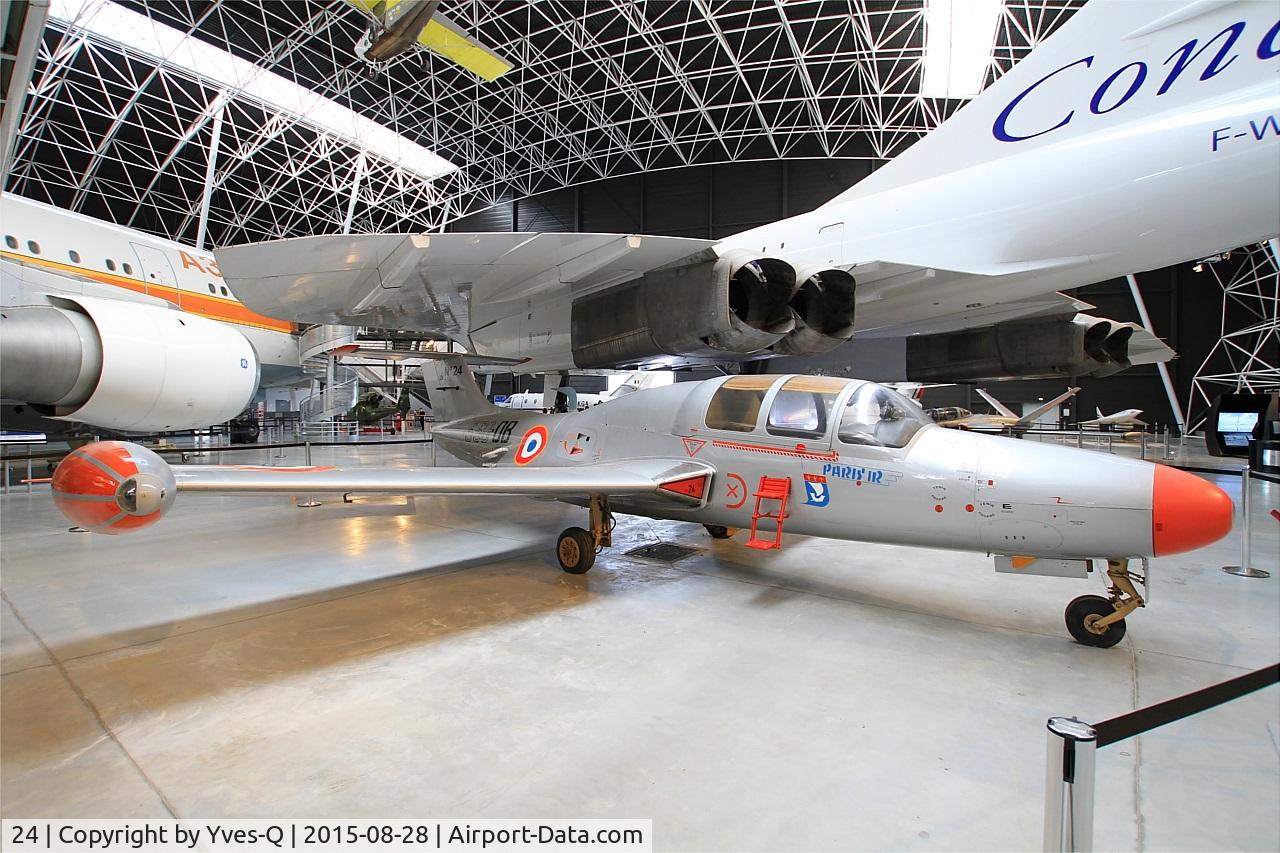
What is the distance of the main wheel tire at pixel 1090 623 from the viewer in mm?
3725

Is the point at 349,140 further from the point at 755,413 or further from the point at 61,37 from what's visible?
the point at 755,413

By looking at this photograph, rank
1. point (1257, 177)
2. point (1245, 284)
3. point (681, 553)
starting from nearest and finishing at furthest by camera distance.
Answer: point (1257, 177)
point (681, 553)
point (1245, 284)

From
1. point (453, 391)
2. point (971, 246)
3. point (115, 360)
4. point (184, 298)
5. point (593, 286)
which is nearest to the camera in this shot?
point (115, 360)

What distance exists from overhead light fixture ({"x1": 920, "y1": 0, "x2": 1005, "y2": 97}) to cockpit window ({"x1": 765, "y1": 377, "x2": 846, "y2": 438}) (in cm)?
1647

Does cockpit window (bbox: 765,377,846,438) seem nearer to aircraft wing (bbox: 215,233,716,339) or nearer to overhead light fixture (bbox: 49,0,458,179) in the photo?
aircraft wing (bbox: 215,233,716,339)

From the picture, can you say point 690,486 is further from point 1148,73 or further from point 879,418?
point 1148,73

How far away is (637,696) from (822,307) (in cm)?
403

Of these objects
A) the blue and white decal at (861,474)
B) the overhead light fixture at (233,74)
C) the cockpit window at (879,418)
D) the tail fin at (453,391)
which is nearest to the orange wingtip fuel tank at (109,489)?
the blue and white decal at (861,474)

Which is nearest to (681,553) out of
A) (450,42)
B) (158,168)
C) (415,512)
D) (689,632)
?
(689,632)

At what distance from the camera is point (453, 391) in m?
9.78

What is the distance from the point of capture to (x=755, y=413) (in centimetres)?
518

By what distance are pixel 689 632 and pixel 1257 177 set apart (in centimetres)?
410

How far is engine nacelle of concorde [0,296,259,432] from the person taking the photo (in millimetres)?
3438

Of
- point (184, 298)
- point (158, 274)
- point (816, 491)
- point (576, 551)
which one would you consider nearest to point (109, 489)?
point (576, 551)
